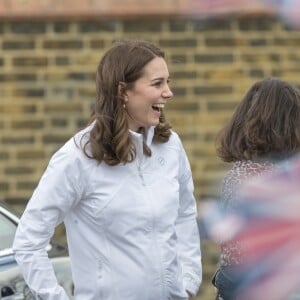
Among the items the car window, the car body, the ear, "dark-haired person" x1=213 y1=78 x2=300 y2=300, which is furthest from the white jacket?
the car window

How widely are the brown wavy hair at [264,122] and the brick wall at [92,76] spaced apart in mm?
2866

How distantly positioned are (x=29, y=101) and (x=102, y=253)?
3548 millimetres

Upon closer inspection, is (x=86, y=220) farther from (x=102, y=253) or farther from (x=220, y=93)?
(x=220, y=93)

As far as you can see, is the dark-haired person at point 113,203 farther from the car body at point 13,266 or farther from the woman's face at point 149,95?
the car body at point 13,266

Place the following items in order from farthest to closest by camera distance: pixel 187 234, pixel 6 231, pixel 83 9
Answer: pixel 83 9
pixel 6 231
pixel 187 234

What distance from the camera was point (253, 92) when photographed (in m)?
2.81

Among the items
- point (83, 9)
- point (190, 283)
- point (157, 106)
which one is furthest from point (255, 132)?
point (83, 9)

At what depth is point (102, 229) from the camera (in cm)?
236

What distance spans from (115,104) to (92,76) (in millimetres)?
3409

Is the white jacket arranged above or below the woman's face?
below

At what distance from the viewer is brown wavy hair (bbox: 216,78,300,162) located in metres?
2.55

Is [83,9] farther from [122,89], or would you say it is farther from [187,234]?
[122,89]

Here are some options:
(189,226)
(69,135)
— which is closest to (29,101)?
(69,135)

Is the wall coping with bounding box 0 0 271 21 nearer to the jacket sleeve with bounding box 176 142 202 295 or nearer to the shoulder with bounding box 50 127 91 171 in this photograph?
the jacket sleeve with bounding box 176 142 202 295
